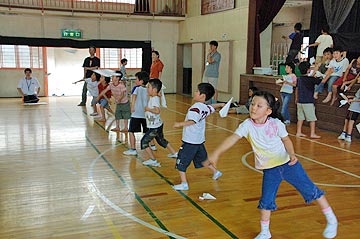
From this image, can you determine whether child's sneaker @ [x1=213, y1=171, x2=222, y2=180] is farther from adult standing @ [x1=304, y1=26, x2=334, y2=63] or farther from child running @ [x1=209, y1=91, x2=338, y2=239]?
adult standing @ [x1=304, y1=26, x2=334, y2=63]

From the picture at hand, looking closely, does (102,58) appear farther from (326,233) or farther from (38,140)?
(326,233)

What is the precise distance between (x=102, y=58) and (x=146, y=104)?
31.7 ft

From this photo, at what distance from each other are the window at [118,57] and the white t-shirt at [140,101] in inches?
378

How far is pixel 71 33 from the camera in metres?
13.4

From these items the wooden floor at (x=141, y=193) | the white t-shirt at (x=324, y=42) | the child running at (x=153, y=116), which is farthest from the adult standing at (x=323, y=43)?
the child running at (x=153, y=116)

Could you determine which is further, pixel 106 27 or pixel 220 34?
pixel 106 27

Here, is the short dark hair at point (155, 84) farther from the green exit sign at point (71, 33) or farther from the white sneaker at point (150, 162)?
the green exit sign at point (71, 33)

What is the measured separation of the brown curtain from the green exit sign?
6229 mm

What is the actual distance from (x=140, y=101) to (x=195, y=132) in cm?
155

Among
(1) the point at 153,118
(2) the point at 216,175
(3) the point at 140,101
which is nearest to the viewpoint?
(2) the point at 216,175

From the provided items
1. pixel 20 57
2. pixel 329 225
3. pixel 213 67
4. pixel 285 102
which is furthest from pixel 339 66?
pixel 20 57

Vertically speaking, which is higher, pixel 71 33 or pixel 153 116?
pixel 71 33

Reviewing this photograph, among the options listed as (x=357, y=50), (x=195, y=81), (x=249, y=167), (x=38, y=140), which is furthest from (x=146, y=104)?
(x=195, y=81)

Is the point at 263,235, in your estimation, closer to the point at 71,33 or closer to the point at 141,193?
the point at 141,193
